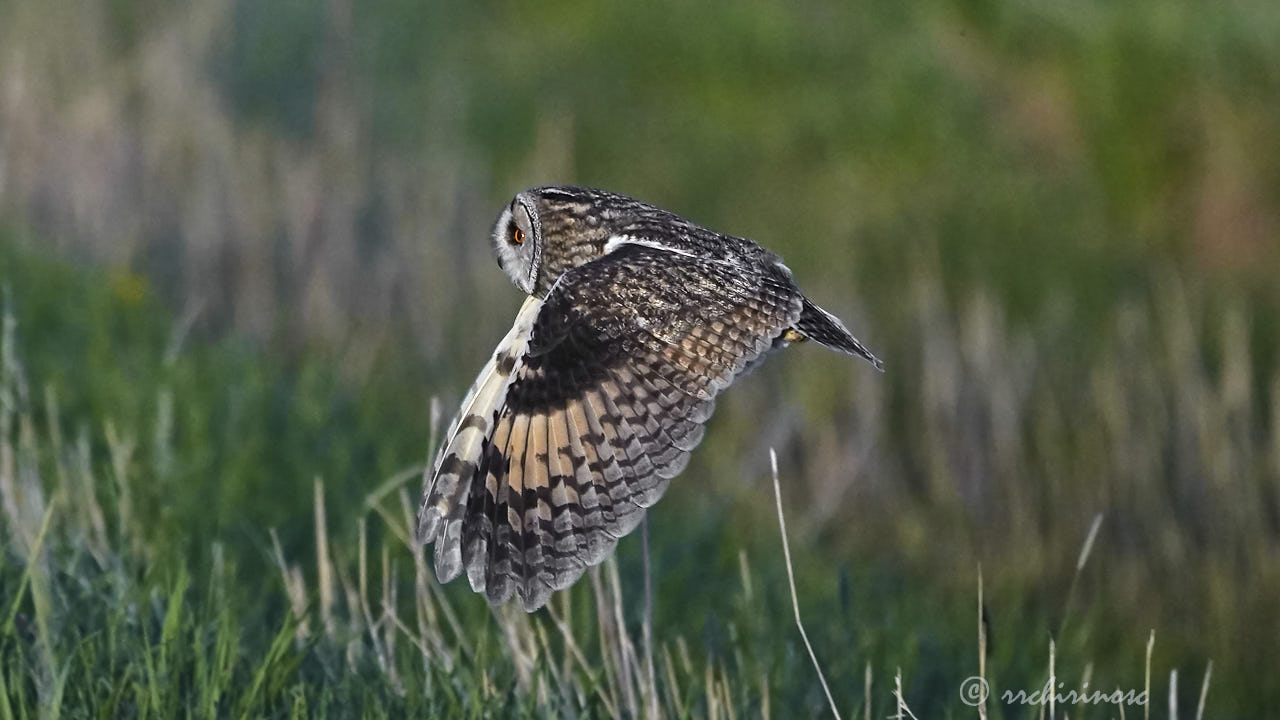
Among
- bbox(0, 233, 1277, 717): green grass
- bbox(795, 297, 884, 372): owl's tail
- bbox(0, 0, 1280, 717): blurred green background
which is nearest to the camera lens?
bbox(795, 297, 884, 372): owl's tail

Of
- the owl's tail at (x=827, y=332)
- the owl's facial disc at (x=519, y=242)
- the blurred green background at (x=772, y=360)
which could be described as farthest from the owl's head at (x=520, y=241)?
the blurred green background at (x=772, y=360)

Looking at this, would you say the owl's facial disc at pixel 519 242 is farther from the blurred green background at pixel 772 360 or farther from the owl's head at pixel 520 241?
the blurred green background at pixel 772 360

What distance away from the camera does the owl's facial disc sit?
3.46 m

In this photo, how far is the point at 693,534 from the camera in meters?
5.88

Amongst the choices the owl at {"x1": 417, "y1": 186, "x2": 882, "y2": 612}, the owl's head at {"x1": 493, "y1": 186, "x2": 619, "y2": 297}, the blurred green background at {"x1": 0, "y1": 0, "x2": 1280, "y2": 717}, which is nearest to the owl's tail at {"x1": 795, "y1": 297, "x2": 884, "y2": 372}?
the owl at {"x1": 417, "y1": 186, "x2": 882, "y2": 612}

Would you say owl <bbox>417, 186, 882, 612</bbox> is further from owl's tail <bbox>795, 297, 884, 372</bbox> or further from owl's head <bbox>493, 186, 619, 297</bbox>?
owl's head <bbox>493, 186, 619, 297</bbox>

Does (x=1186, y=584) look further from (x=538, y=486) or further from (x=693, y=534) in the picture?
(x=538, y=486)

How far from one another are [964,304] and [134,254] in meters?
4.11

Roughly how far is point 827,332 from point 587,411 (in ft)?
1.79

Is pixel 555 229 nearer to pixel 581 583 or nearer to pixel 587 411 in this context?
pixel 587 411

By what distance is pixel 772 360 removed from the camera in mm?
8227

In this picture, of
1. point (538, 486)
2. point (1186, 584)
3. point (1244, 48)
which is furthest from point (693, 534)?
point (1244, 48)

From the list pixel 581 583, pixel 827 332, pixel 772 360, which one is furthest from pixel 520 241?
pixel 772 360

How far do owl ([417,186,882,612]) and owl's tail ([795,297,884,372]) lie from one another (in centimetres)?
1
